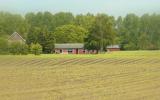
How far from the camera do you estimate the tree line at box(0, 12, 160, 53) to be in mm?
93688

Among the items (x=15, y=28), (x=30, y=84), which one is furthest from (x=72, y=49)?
(x=30, y=84)

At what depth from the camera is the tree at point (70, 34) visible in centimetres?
11575

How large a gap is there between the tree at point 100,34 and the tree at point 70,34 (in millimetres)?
20073

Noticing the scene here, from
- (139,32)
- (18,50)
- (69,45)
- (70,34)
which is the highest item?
(139,32)

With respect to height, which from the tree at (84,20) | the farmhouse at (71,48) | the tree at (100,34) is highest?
the tree at (84,20)

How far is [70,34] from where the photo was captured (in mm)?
119312

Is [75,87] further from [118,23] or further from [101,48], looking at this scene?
[118,23]

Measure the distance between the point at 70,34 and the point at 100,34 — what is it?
1096 inches

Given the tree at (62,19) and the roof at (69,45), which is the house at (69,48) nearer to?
the roof at (69,45)

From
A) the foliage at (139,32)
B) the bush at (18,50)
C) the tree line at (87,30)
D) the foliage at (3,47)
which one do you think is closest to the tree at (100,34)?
the tree line at (87,30)

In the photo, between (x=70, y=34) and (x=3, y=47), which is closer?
(x=3, y=47)

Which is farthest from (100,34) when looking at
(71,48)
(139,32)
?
(139,32)

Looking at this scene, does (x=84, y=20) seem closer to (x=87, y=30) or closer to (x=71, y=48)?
(x=87, y=30)

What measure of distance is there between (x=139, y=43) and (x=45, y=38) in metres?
31.9
